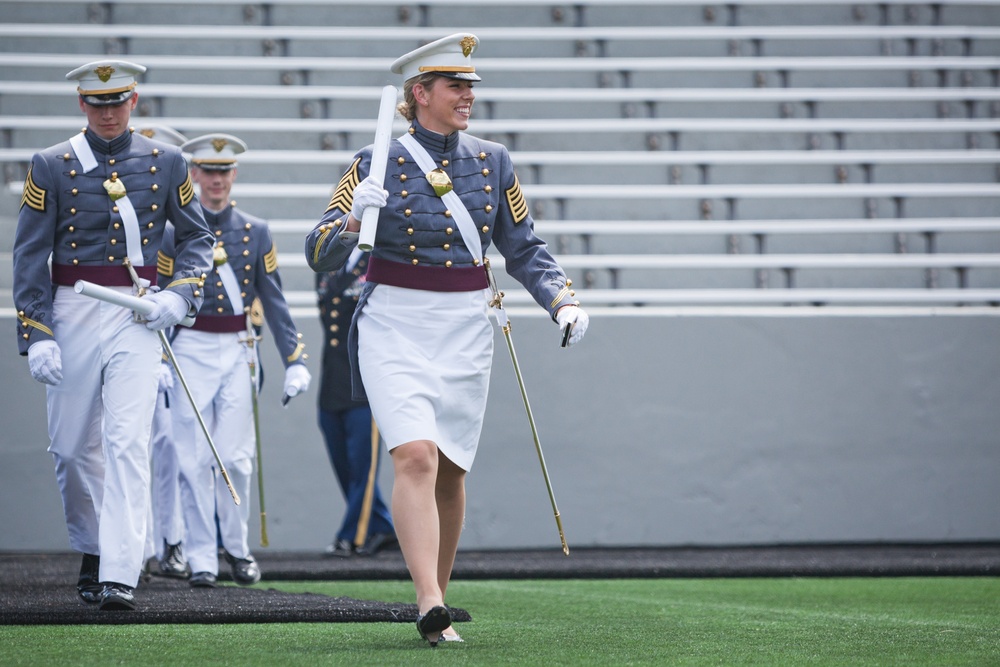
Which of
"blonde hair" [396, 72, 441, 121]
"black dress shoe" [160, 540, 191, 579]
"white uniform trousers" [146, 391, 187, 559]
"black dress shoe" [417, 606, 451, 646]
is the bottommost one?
"black dress shoe" [160, 540, 191, 579]

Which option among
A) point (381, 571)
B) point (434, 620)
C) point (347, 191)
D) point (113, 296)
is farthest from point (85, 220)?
point (381, 571)

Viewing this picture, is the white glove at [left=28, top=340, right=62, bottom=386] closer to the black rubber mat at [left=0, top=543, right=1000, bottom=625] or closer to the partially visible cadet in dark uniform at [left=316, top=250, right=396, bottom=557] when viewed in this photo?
the black rubber mat at [left=0, top=543, right=1000, bottom=625]

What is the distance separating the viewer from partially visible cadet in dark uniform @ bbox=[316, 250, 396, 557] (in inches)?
355

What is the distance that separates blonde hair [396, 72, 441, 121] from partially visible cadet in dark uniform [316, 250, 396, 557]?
168 inches

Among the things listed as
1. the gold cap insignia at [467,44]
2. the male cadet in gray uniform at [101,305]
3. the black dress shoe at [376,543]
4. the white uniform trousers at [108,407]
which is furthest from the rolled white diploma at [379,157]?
the black dress shoe at [376,543]

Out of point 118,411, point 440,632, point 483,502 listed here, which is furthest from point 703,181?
point 440,632

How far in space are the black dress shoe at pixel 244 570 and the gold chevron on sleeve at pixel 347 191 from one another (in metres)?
2.79

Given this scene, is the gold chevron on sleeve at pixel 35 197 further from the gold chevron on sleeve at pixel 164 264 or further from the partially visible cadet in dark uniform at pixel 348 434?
the partially visible cadet in dark uniform at pixel 348 434

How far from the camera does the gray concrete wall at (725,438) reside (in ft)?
31.8

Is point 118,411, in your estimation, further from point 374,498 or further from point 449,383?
point 374,498

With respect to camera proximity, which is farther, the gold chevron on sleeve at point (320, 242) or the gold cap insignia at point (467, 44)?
the gold cap insignia at point (467, 44)

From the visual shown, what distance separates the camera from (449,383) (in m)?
4.43

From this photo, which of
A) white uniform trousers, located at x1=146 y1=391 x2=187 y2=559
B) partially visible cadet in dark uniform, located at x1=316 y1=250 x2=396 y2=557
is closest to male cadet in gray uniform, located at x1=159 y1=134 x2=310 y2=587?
white uniform trousers, located at x1=146 y1=391 x2=187 y2=559

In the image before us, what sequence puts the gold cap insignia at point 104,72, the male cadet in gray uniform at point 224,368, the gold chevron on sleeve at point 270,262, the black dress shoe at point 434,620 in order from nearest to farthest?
the black dress shoe at point 434,620 → the gold cap insignia at point 104,72 → the male cadet in gray uniform at point 224,368 → the gold chevron on sleeve at point 270,262
